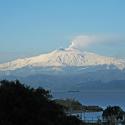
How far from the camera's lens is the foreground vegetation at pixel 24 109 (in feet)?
73.4

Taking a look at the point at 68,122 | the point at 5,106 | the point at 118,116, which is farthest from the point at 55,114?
the point at 118,116

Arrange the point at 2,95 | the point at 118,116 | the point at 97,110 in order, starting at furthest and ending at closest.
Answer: the point at 97,110 < the point at 118,116 < the point at 2,95

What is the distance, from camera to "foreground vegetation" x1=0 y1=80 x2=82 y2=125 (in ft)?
73.4

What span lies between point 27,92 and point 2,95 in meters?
1.19

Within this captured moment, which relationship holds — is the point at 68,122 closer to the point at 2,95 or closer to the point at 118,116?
the point at 2,95

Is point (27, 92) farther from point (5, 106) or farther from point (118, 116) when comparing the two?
point (118, 116)

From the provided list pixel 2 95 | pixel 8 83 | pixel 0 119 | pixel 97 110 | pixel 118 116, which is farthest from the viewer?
pixel 97 110

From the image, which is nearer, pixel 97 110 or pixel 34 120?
pixel 34 120

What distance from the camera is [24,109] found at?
74.6 ft

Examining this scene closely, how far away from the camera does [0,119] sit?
857 inches

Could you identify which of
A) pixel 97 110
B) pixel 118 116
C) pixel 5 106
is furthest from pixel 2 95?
pixel 97 110

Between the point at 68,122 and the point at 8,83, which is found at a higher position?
the point at 8,83

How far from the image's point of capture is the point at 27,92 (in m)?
24.0

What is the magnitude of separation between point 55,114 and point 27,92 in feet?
5.02
